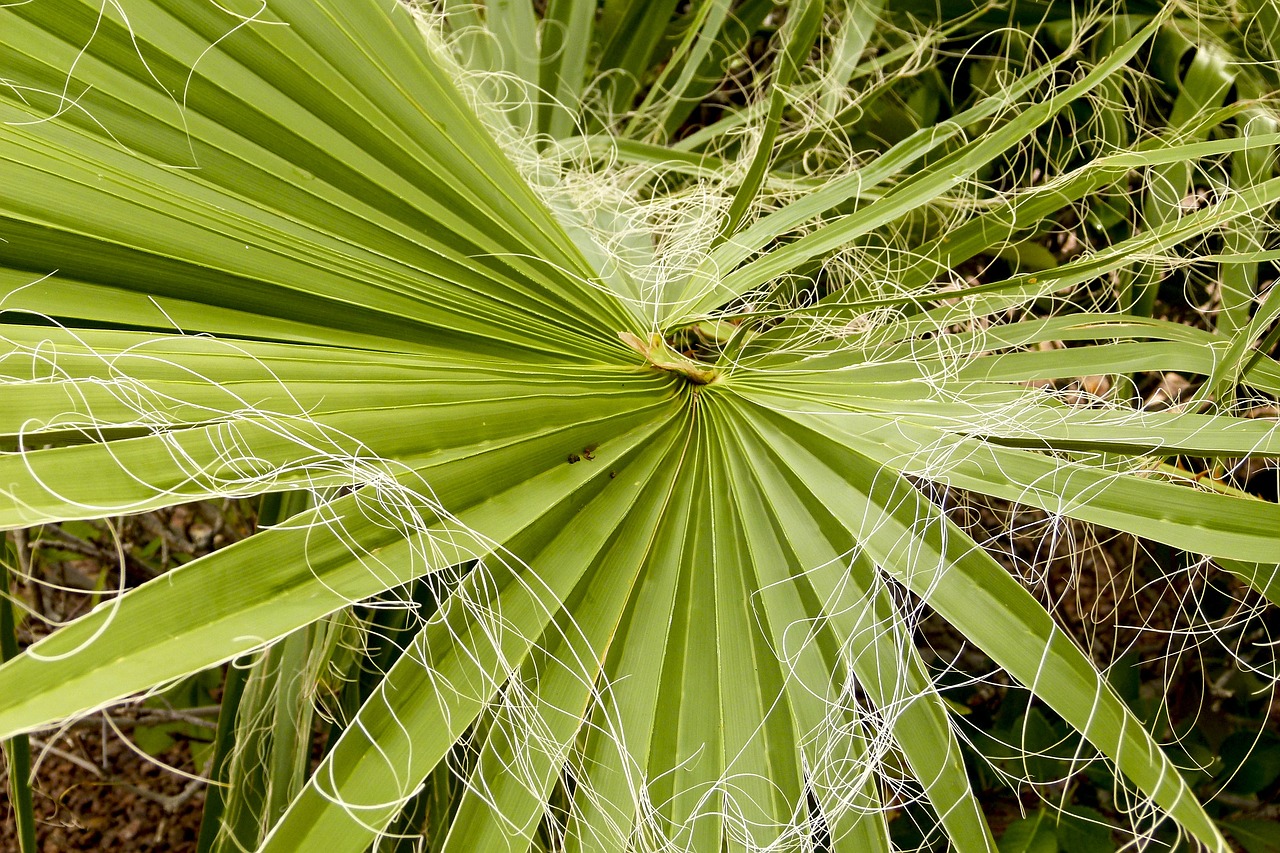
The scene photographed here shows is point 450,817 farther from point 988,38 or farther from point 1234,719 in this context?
point 988,38

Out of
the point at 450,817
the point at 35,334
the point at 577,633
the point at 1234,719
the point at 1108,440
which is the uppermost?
the point at 1108,440

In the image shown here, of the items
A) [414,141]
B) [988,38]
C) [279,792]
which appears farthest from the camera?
[988,38]

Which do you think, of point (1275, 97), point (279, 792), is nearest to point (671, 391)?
point (279, 792)

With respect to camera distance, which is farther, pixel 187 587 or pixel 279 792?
pixel 279 792

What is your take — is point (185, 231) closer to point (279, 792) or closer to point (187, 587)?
point (187, 587)

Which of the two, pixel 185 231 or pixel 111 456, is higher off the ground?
pixel 185 231

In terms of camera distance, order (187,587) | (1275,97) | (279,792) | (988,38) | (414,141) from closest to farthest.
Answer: (187,587)
(414,141)
(279,792)
(1275,97)
(988,38)

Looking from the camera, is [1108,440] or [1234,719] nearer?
[1108,440]

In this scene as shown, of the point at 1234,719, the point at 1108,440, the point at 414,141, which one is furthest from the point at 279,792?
the point at 1234,719

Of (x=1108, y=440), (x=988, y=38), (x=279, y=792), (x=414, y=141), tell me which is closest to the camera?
(x=1108, y=440)
